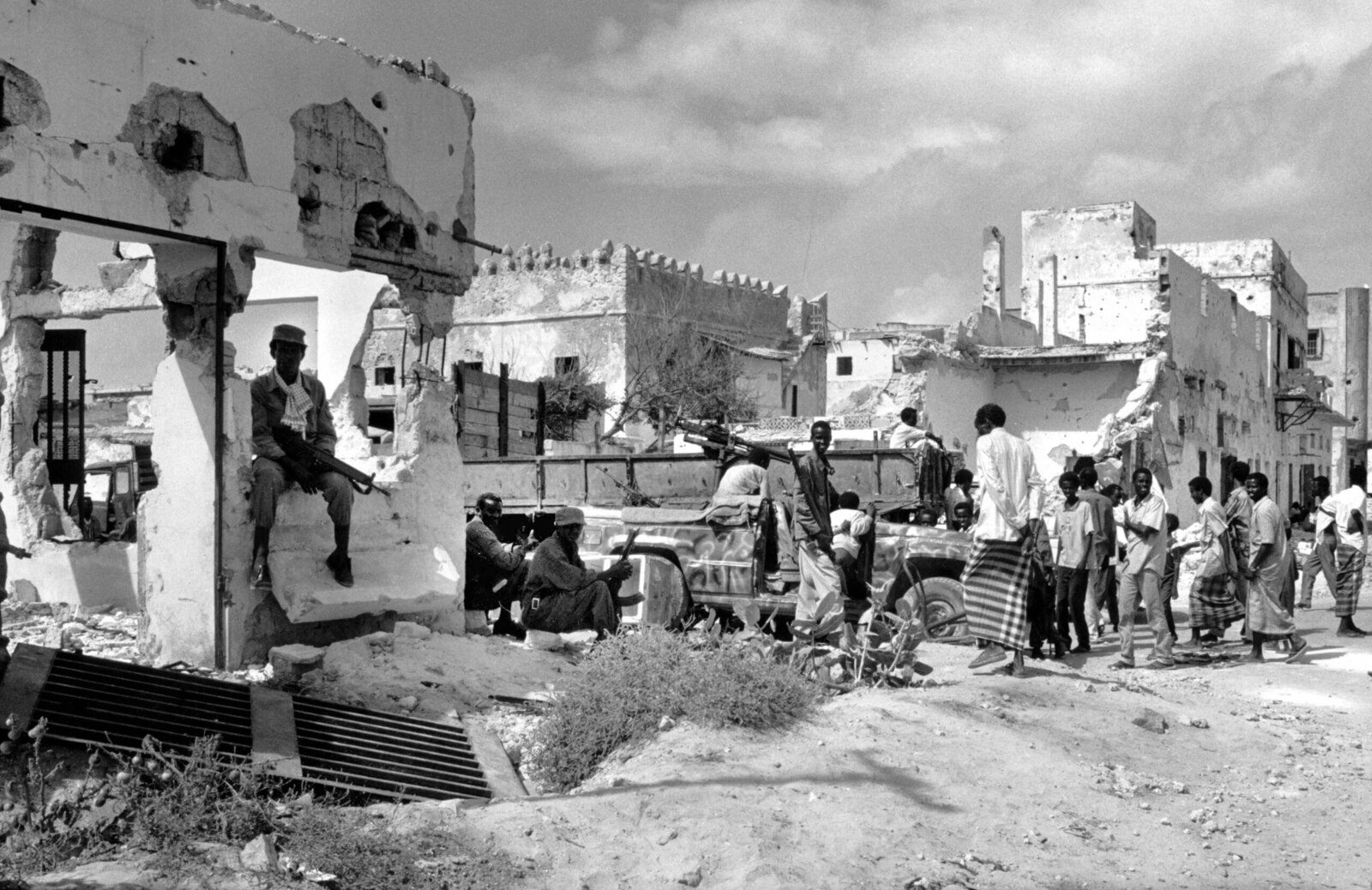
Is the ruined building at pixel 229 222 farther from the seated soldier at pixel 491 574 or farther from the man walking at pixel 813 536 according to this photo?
the man walking at pixel 813 536

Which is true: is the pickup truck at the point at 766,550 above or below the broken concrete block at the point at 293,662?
above

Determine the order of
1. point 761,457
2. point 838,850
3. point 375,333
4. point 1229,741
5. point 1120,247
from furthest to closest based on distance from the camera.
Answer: point 375,333, point 1120,247, point 761,457, point 1229,741, point 838,850

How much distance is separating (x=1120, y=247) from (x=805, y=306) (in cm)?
1091

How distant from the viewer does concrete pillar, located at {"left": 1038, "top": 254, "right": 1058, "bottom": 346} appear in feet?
99.7

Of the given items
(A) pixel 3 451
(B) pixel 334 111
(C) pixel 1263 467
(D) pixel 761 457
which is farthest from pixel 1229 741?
(C) pixel 1263 467

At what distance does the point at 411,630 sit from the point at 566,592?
3.89 ft

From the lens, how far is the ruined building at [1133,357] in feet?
76.4

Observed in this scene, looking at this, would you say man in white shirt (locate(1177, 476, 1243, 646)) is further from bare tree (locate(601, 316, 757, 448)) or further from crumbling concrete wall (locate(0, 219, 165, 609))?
bare tree (locate(601, 316, 757, 448))

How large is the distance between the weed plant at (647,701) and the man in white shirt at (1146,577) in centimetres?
399

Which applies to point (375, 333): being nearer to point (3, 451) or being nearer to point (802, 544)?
point (3, 451)

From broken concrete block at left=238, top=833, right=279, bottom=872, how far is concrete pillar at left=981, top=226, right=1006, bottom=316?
85.3ft

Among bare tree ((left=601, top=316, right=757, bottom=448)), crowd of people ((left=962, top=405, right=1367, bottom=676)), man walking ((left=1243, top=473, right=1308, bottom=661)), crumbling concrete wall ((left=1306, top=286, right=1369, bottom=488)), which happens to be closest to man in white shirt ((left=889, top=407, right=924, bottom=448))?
crowd of people ((left=962, top=405, right=1367, bottom=676))

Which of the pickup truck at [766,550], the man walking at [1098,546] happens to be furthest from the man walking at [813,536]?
the man walking at [1098,546]

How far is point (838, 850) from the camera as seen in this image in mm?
5270
